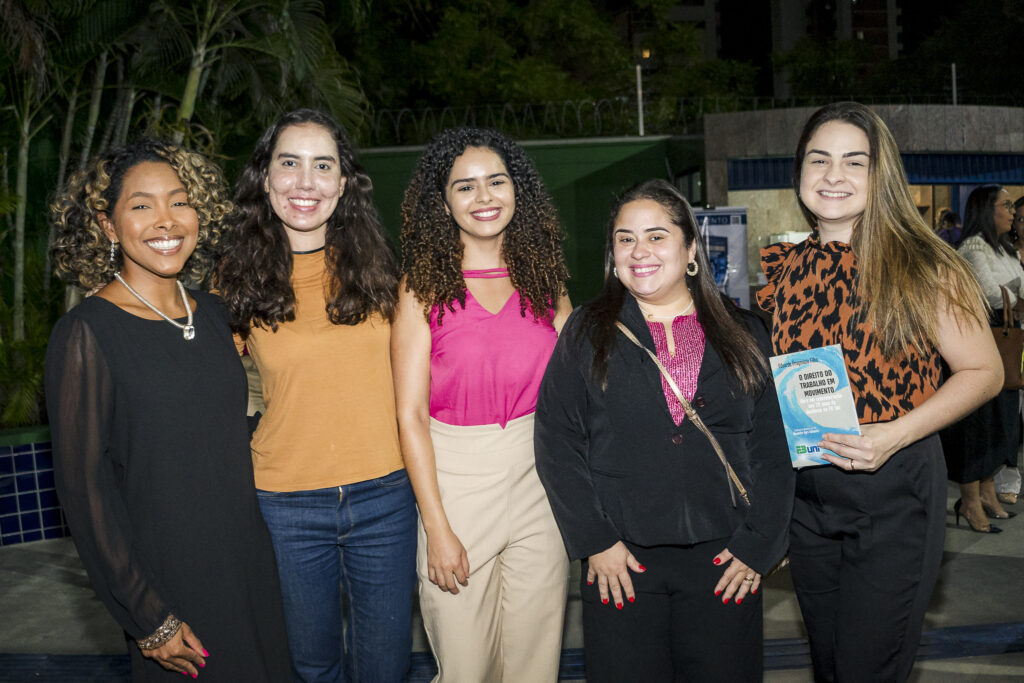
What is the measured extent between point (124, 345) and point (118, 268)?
11.7 inches

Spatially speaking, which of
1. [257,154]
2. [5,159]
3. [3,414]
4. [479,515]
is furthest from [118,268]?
[5,159]

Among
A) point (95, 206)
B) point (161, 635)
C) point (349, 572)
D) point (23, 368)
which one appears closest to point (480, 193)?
point (95, 206)

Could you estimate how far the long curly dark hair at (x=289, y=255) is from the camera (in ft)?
8.36

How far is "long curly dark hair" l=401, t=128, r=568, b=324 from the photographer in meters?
2.67

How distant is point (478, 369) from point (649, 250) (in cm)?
64

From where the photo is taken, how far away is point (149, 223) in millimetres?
2320

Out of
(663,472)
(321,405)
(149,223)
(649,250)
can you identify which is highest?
(149,223)

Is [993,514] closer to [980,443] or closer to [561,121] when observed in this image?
[980,443]

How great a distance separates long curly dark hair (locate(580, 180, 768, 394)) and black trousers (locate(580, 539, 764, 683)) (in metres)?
0.53

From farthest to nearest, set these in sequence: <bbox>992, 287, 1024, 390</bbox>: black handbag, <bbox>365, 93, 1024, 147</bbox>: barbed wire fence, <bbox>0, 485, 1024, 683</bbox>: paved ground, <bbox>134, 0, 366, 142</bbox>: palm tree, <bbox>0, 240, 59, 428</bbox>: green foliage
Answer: <bbox>365, 93, 1024, 147</bbox>: barbed wire fence
<bbox>134, 0, 366, 142</bbox>: palm tree
<bbox>0, 240, 59, 428</bbox>: green foliage
<bbox>992, 287, 1024, 390</bbox>: black handbag
<bbox>0, 485, 1024, 683</bbox>: paved ground

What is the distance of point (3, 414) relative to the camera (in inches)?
247

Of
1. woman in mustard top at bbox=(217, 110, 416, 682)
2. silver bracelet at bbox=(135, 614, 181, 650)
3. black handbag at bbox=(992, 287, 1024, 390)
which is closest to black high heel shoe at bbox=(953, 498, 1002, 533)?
black handbag at bbox=(992, 287, 1024, 390)

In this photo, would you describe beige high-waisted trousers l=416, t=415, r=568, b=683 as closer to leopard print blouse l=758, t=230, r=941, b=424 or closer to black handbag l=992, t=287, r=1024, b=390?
leopard print blouse l=758, t=230, r=941, b=424

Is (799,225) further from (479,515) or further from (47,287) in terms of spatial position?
(479,515)
